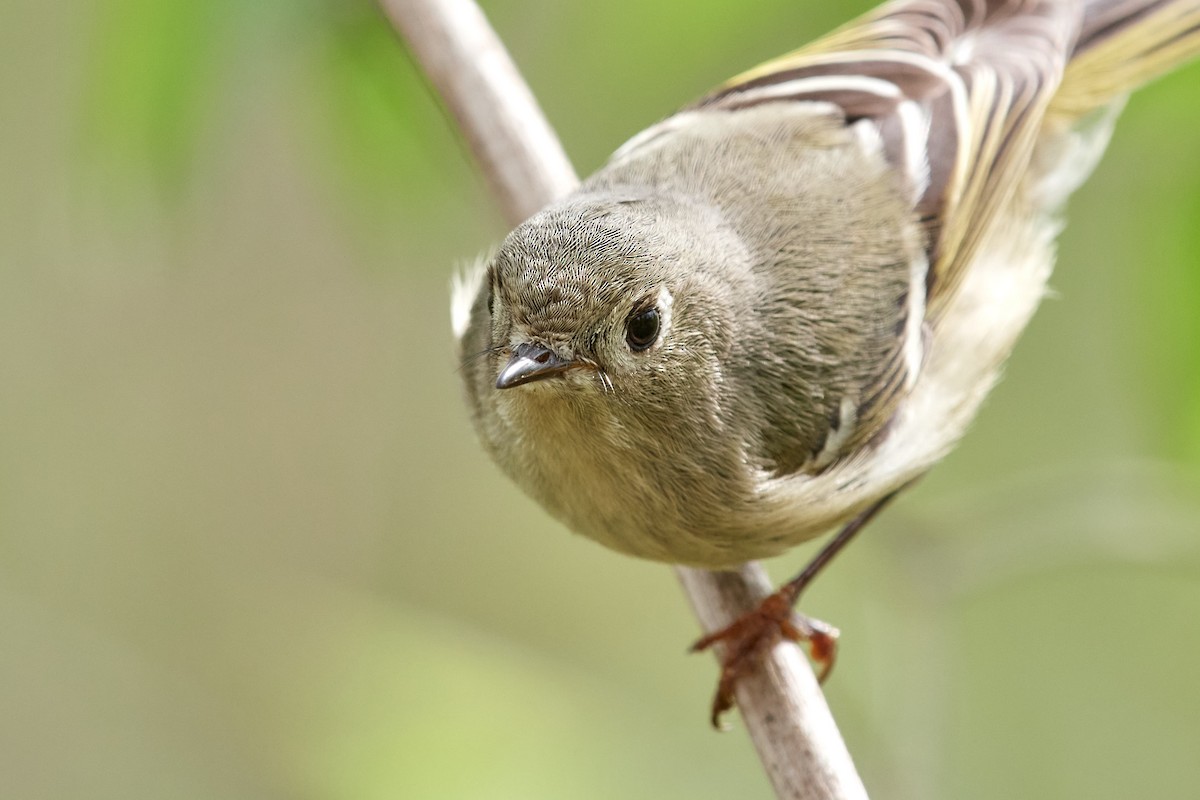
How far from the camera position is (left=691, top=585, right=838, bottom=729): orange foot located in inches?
89.6

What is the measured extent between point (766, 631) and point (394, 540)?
252 cm

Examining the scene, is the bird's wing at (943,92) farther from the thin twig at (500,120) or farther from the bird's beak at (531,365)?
the bird's beak at (531,365)

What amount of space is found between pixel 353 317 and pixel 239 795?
1706mm

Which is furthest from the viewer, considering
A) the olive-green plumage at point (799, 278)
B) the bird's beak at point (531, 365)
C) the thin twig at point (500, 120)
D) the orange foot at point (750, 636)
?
the thin twig at point (500, 120)

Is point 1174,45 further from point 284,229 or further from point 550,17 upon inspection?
point 284,229

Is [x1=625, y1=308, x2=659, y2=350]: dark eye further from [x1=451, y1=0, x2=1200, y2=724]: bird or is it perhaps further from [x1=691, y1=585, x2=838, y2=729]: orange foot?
[x1=691, y1=585, x2=838, y2=729]: orange foot

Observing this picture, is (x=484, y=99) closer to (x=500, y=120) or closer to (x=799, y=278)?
(x=500, y=120)

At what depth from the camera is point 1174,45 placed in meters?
2.58

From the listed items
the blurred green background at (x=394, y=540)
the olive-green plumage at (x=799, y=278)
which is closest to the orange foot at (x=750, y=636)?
the olive-green plumage at (x=799, y=278)

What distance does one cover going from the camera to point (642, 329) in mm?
1857

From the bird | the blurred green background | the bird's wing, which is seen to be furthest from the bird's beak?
the bird's wing

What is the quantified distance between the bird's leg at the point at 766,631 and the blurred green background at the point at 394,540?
0.16 m

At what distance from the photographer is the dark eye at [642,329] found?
1844 millimetres

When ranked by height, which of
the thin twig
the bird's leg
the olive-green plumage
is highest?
the thin twig
